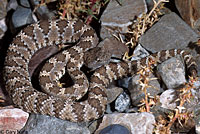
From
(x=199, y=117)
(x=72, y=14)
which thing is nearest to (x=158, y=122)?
(x=199, y=117)

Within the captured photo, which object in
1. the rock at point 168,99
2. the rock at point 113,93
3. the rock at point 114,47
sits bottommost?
the rock at point 113,93

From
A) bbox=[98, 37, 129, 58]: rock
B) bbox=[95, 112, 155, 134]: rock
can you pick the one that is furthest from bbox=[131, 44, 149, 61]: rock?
bbox=[95, 112, 155, 134]: rock

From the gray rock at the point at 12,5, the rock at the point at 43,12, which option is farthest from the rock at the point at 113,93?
the gray rock at the point at 12,5

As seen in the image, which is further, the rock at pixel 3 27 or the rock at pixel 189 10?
the rock at pixel 3 27

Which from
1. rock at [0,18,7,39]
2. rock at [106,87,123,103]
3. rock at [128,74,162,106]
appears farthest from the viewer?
rock at [0,18,7,39]

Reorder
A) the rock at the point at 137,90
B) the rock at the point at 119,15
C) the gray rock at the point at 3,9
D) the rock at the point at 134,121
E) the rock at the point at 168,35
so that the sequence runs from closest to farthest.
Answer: the rock at the point at 134,121 → the rock at the point at 137,90 → the rock at the point at 168,35 → the rock at the point at 119,15 → the gray rock at the point at 3,9

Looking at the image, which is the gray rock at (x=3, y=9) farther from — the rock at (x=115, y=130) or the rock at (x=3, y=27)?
the rock at (x=115, y=130)

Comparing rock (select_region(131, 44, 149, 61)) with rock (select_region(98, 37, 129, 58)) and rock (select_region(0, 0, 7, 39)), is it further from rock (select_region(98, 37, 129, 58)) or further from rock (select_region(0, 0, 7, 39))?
rock (select_region(0, 0, 7, 39))
